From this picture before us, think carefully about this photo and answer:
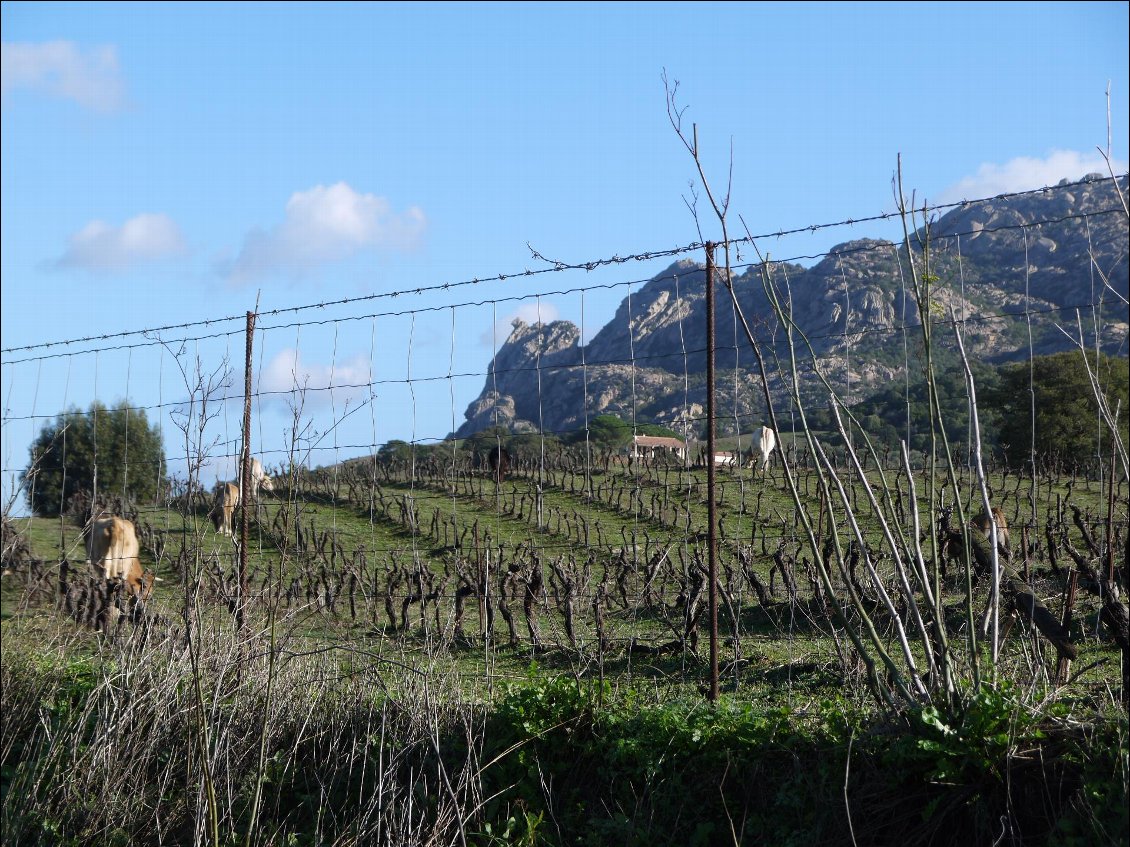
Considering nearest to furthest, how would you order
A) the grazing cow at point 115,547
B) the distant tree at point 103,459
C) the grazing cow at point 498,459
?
the grazing cow at point 498,459
the grazing cow at point 115,547
the distant tree at point 103,459

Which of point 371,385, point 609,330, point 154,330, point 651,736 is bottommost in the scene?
point 651,736

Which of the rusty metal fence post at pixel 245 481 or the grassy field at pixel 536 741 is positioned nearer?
the grassy field at pixel 536 741

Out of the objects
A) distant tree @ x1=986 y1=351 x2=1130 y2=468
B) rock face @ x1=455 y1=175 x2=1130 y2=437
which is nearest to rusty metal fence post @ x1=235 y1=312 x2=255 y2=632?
rock face @ x1=455 y1=175 x2=1130 y2=437

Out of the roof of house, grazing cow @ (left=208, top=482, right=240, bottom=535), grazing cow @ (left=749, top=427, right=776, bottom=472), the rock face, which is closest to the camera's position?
the rock face

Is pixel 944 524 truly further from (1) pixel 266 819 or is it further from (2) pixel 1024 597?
(1) pixel 266 819

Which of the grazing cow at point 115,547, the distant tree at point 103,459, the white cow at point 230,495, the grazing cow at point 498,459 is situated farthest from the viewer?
the distant tree at point 103,459

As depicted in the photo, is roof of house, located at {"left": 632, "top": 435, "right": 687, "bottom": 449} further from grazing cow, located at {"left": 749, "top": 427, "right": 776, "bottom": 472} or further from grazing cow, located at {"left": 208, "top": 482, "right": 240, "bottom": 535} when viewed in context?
grazing cow, located at {"left": 208, "top": 482, "right": 240, "bottom": 535}

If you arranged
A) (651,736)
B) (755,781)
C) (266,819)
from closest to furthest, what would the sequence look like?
(755,781)
(651,736)
(266,819)

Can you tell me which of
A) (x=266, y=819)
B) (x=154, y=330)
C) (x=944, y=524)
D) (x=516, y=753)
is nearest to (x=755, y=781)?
(x=516, y=753)

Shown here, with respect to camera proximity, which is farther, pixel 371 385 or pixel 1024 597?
pixel 371 385

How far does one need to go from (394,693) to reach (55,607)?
4713 mm

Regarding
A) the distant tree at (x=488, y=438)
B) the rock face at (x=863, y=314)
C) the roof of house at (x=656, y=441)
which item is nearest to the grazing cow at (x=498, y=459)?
the distant tree at (x=488, y=438)

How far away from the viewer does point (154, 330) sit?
30.6ft

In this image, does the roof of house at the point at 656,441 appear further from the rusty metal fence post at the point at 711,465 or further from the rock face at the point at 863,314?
the rusty metal fence post at the point at 711,465
